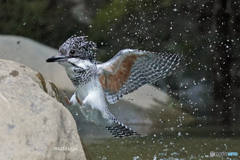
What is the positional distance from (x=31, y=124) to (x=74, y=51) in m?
0.99

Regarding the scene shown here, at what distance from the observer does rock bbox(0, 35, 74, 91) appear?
706 centimetres

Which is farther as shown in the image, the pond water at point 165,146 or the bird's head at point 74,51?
the pond water at point 165,146

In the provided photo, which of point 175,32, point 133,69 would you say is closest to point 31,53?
point 175,32

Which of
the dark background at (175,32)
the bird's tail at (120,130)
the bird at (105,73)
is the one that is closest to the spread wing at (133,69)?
the bird at (105,73)

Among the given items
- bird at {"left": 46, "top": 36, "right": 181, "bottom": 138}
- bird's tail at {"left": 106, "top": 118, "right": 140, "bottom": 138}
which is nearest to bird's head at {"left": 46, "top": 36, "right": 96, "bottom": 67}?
bird at {"left": 46, "top": 36, "right": 181, "bottom": 138}

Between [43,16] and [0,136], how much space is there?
17.8 feet

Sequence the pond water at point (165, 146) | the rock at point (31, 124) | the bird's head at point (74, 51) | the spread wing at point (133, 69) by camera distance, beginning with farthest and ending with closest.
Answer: the pond water at point (165, 146), the spread wing at point (133, 69), the bird's head at point (74, 51), the rock at point (31, 124)

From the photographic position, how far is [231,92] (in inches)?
276

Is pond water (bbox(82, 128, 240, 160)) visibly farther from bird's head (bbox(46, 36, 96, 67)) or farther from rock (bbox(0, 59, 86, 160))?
rock (bbox(0, 59, 86, 160))

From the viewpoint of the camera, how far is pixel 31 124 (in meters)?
2.36

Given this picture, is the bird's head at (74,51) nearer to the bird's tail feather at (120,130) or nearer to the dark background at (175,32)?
the bird's tail feather at (120,130)

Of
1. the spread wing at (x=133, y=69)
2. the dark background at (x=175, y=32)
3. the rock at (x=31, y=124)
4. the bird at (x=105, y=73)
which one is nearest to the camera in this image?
the rock at (x=31, y=124)

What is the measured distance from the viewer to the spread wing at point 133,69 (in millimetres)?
3408

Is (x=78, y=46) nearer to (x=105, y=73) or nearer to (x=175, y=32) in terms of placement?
(x=105, y=73)
